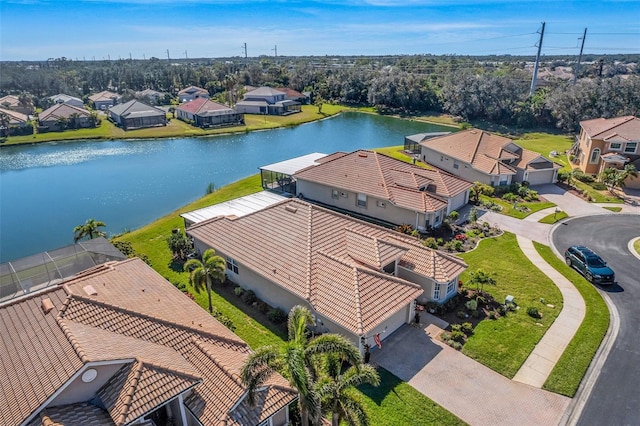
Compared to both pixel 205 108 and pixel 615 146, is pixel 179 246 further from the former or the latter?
pixel 205 108

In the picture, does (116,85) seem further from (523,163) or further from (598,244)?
(598,244)

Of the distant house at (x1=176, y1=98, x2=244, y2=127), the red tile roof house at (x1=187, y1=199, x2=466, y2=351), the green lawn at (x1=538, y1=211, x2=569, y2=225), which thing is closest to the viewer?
the red tile roof house at (x1=187, y1=199, x2=466, y2=351)

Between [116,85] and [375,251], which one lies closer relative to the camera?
[375,251]

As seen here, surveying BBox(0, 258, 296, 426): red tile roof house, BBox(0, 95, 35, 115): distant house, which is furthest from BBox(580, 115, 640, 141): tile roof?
BBox(0, 95, 35, 115): distant house

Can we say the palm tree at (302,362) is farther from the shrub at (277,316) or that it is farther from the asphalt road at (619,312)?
the asphalt road at (619,312)

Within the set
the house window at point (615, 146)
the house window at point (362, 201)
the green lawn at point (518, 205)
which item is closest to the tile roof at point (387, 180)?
the house window at point (362, 201)

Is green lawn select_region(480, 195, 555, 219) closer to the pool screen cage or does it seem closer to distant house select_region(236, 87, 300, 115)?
the pool screen cage

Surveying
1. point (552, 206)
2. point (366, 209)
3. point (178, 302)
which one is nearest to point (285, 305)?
point (178, 302)
